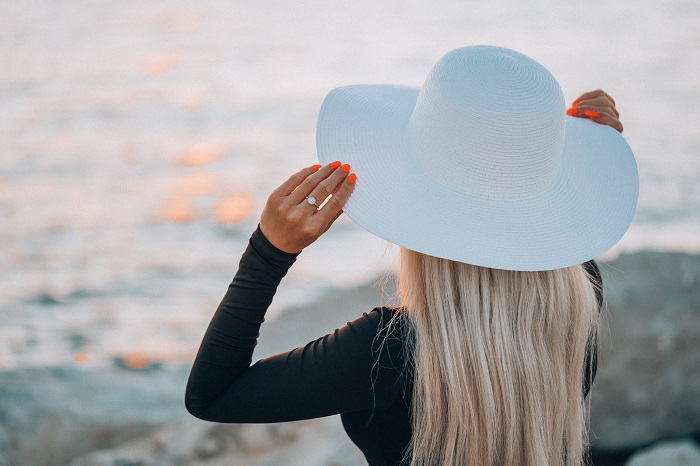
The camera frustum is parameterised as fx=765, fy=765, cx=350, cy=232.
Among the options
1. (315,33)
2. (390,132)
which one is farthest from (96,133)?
(390,132)

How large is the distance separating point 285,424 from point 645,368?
4.63 feet

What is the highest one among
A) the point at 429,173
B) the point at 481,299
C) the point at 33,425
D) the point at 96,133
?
the point at 429,173

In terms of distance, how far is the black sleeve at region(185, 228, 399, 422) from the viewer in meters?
1.31

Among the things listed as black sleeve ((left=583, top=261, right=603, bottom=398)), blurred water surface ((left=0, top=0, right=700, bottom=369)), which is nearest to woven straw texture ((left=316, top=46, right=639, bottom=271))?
black sleeve ((left=583, top=261, right=603, bottom=398))

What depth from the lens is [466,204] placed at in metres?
1.35

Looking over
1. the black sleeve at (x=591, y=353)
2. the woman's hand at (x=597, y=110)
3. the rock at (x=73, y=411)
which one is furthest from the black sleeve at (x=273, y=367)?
the rock at (x=73, y=411)

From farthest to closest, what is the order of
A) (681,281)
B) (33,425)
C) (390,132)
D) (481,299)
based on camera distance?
1. (681,281)
2. (33,425)
3. (390,132)
4. (481,299)

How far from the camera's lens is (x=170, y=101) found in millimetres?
6586

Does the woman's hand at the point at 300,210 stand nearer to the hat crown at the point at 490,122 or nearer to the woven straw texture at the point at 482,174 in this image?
the woven straw texture at the point at 482,174

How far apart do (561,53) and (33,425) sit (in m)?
6.19

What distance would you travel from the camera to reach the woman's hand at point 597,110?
1.76 metres

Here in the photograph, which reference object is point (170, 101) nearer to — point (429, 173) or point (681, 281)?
point (681, 281)

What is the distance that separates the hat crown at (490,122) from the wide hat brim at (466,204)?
3 centimetres

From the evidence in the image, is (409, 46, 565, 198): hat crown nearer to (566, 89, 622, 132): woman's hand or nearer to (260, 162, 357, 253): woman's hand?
(260, 162, 357, 253): woman's hand
